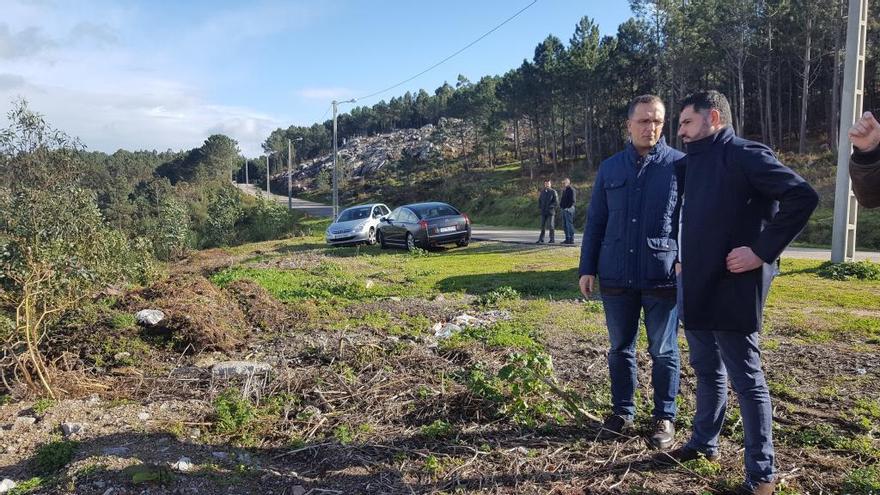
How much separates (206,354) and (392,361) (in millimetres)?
2182

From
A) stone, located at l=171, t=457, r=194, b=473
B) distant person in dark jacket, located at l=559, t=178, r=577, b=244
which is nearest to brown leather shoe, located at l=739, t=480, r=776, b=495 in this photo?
stone, located at l=171, t=457, r=194, b=473

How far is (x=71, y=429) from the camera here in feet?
13.7

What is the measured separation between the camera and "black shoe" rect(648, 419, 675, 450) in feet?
11.6

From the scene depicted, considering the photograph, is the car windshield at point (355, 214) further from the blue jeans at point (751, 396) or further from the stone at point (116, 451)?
the blue jeans at point (751, 396)

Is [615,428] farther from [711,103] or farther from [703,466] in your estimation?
[711,103]

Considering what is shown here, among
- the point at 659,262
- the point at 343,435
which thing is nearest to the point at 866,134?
the point at 659,262

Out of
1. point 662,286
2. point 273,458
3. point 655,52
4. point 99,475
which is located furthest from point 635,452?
point 655,52

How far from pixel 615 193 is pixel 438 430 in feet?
6.27

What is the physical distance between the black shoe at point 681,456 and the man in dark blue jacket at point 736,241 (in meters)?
0.37

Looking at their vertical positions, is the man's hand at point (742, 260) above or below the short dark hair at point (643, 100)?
below

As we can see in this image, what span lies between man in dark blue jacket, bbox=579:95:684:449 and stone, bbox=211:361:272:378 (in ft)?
9.84

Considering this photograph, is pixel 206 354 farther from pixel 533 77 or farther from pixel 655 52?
pixel 533 77

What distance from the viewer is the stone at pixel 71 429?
4.15 m

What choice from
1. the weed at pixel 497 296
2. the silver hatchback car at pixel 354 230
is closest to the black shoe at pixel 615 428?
the weed at pixel 497 296
